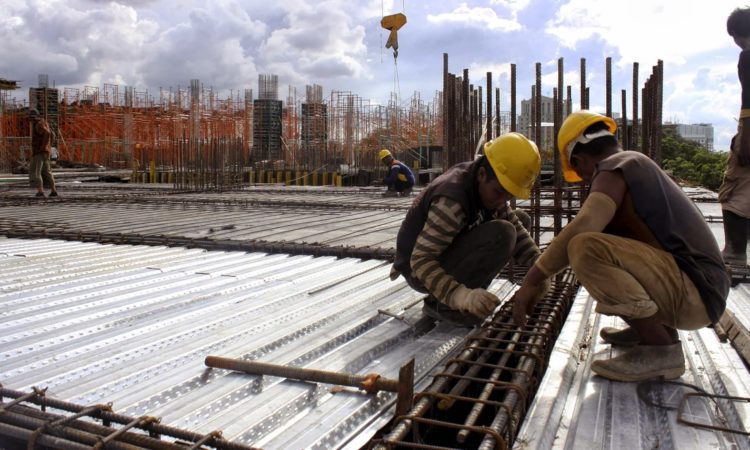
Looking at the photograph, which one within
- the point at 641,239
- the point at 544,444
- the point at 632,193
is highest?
the point at 632,193

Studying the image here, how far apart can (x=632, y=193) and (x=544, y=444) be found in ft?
3.16

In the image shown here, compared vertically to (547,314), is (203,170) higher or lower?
higher

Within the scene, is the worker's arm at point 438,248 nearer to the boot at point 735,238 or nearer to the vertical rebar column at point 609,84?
the boot at point 735,238

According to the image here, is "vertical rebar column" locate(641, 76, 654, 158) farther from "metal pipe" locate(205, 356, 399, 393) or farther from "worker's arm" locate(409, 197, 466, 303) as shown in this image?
"metal pipe" locate(205, 356, 399, 393)

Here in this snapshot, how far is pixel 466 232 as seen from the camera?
120 inches

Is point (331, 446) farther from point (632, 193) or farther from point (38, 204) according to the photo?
point (38, 204)

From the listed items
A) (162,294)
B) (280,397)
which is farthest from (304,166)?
(280,397)

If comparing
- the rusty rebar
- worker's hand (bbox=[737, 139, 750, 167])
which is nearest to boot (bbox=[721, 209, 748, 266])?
worker's hand (bbox=[737, 139, 750, 167])

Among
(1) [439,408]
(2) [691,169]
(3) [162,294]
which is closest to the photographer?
(1) [439,408]

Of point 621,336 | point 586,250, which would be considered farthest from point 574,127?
point 621,336

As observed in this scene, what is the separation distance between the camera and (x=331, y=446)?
69.1 inches

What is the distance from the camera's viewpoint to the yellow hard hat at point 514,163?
274 centimetres

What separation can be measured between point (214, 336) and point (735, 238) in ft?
12.4

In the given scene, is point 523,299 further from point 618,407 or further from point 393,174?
point 393,174
